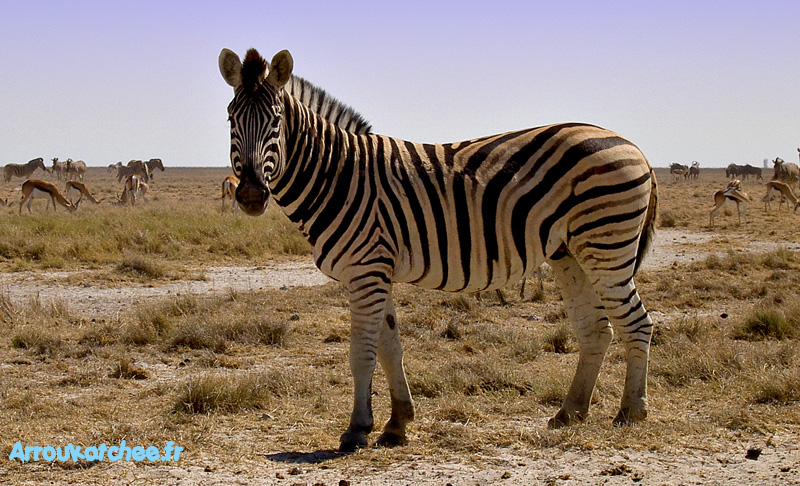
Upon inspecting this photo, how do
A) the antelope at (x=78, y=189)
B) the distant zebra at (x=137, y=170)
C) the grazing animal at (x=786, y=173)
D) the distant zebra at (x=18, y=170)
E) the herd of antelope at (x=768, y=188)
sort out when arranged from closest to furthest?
the herd of antelope at (x=768, y=188) → the antelope at (x=78, y=189) → the grazing animal at (x=786, y=173) → the distant zebra at (x=18, y=170) → the distant zebra at (x=137, y=170)

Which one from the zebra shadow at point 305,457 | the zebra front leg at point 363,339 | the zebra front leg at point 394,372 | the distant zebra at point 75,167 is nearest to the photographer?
the zebra shadow at point 305,457

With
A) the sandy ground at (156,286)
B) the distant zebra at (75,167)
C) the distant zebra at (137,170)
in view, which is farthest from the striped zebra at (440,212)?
the distant zebra at (75,167)

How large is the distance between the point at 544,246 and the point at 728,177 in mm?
75343

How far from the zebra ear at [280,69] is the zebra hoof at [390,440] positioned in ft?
7.97

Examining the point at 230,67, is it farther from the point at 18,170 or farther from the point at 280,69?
the point at 18,170

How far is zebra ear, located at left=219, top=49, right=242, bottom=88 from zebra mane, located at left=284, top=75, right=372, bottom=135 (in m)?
0.51

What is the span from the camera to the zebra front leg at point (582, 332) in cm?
577

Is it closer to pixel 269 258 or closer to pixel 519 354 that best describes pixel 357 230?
pixel 519 354

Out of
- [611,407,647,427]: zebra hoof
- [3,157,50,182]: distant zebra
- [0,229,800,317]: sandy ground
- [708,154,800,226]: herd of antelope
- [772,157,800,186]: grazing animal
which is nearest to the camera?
[611,407,647,427]: zebra hoof

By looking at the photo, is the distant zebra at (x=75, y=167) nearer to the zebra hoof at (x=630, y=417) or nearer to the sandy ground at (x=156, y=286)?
the sandy ground at (x=156, y=286)

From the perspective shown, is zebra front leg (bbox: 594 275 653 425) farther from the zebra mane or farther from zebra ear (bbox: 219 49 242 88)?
zebra ear (bbox: 219 49 242 88)

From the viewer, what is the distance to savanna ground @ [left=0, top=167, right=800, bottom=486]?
15.8ft

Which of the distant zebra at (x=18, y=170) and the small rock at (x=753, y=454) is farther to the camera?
the distant zebra at (x=18, y=170)

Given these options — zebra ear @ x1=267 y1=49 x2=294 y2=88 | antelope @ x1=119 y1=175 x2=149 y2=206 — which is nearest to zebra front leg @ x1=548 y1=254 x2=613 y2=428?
zebra ear @ x1=267 y1=49 x2=294 y2=88
